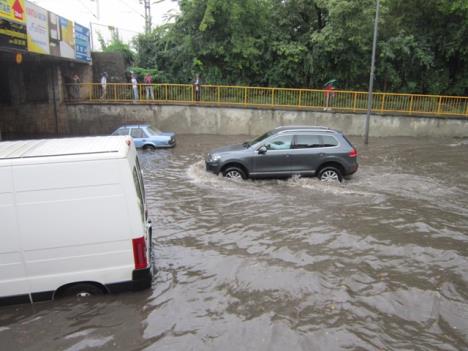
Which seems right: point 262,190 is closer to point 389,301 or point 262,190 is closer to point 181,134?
point 389,301

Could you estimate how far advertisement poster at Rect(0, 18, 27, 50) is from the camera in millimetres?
13070

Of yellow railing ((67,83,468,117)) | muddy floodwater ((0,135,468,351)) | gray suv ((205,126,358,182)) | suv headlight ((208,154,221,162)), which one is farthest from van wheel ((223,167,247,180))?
yellow railing ((67,83,468,117))

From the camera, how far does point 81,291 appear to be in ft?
15.9

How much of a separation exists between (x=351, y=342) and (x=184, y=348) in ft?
5.93

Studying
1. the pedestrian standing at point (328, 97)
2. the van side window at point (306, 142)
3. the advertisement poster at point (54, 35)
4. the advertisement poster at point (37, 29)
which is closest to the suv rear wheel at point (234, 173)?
the van side window at point (306, 142)

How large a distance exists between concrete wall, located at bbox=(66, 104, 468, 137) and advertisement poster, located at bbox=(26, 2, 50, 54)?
5107 millimetres

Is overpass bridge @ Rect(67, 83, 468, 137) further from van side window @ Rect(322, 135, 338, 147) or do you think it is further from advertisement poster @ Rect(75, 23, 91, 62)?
van side window @ Rect(322, 135, 338, 147)

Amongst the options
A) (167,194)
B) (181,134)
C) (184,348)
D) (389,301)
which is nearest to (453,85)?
(181,134)

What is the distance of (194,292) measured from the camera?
5.36 m

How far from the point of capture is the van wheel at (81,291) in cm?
474

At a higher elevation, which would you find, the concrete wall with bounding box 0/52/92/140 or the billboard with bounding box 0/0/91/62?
the billboard with bounding box 0/0/91/62

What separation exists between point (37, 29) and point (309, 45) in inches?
615

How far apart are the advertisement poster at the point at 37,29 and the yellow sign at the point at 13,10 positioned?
0.47m

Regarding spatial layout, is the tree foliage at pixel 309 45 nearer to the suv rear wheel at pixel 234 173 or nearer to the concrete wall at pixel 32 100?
the concrete wall at pixel 32 100
